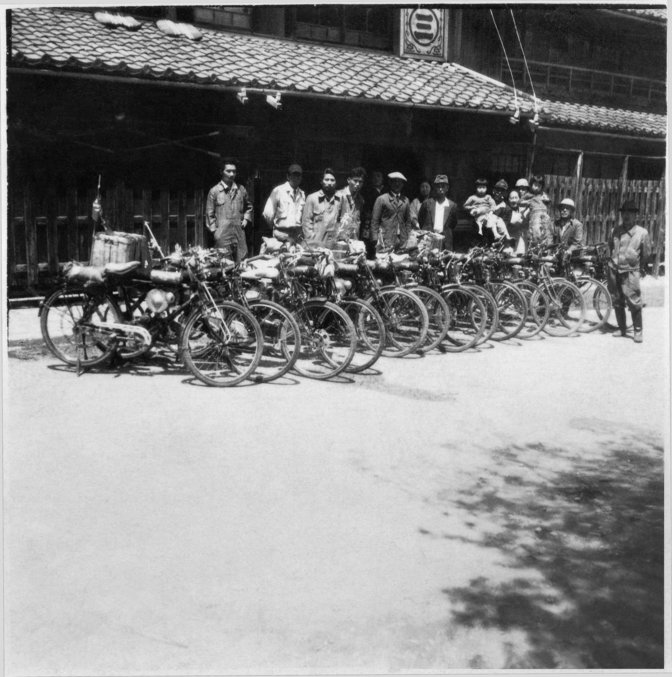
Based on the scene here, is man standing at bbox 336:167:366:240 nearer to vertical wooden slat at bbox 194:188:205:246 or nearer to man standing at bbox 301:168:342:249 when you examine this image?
man standing at bbox 301:168:342:249

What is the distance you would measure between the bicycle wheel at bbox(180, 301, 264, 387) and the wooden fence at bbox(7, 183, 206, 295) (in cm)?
217

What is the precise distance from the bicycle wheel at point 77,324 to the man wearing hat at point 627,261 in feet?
18.7

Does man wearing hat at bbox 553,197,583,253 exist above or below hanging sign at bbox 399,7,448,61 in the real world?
below

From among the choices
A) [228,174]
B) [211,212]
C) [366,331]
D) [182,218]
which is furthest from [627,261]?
[182,218]

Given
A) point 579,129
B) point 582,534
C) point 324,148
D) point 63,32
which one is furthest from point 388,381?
point 579,129

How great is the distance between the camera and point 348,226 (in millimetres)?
9672

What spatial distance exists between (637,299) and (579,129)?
14.2ft

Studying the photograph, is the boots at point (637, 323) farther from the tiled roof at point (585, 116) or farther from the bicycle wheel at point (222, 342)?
the bicycle wheel at point (222, 342)

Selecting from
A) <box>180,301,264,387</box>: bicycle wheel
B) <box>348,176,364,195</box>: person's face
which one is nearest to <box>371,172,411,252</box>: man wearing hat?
<box>348,176,364,195</box>: person's face

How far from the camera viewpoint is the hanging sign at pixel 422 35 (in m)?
12.6

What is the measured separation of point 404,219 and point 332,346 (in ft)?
10.5

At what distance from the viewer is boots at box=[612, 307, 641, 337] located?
9.07 metres

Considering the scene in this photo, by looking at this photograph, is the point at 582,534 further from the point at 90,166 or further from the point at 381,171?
the point at 381,171

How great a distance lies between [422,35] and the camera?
1270cm
